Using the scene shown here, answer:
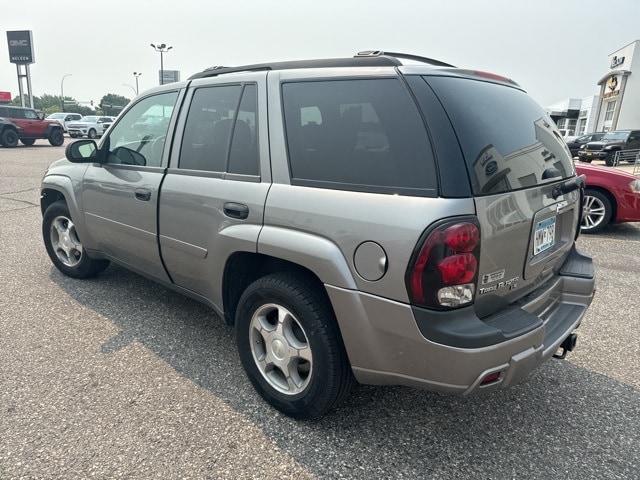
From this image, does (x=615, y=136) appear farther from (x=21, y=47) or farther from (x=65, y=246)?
(x=21, y=47)

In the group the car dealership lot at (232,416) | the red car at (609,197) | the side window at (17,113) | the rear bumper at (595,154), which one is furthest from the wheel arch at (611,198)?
the side window at (17,113)

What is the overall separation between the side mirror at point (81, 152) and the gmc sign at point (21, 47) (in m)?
53.1

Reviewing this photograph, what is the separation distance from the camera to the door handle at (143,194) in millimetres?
3152

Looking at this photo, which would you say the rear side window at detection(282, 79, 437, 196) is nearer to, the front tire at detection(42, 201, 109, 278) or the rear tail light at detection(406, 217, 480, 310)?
the rear tail light at detection(406, 217, 480, 310)

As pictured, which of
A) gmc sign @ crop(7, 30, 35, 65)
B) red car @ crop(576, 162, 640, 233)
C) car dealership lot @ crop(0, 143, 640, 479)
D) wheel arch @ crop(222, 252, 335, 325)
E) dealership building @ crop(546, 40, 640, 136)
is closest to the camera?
car dealership lot @ crop(0, 143, 640, 479)

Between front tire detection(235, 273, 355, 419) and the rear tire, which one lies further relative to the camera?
the rear tire

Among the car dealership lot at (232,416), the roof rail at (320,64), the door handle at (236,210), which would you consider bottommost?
A: the car dealership lot at (232,416)

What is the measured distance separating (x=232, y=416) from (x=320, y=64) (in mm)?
1967

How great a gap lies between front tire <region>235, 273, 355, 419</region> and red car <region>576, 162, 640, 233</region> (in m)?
5.65

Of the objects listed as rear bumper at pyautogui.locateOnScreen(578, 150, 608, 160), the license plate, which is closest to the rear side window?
the license plate

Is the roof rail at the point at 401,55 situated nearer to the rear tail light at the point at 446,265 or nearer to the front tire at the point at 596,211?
the rear tail light at the point at 446,265

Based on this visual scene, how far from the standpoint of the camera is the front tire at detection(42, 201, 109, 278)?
4238 millimetres

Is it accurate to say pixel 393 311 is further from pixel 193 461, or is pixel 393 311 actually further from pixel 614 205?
pixel 614 205

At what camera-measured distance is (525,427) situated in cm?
246
